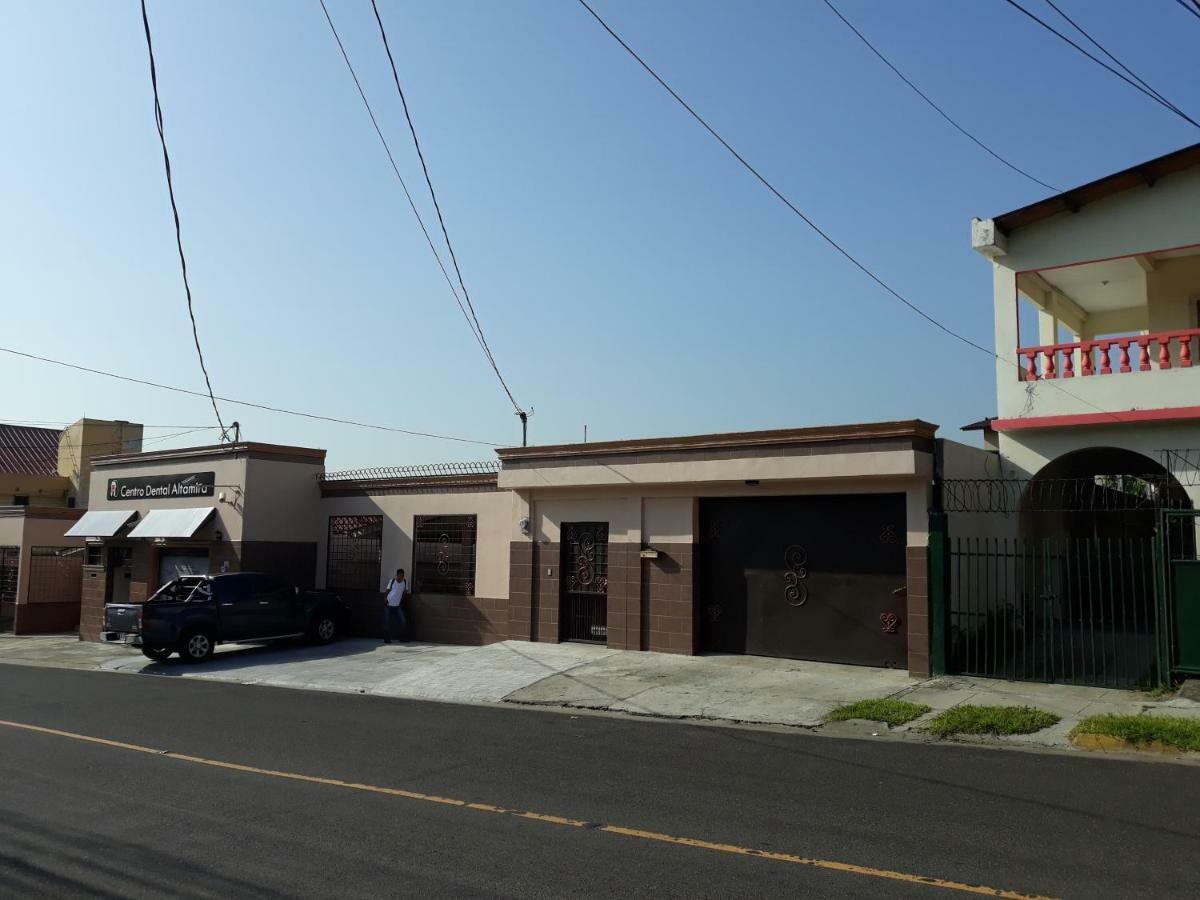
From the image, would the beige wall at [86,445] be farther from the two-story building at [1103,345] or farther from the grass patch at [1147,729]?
the grass patch at [1147,729]

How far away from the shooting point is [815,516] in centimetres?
1593

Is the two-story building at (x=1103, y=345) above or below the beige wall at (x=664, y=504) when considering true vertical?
above

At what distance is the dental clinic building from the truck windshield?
260 cm

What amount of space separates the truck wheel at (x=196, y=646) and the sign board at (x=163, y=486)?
504 cm

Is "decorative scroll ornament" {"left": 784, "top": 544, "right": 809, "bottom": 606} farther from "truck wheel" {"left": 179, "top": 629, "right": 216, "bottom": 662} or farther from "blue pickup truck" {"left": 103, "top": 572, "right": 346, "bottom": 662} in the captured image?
"truck wheel" {"left": 179, "top": 629, "right": 216, "bottom": 662}

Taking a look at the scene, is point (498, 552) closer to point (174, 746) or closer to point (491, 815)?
point (174, 746)

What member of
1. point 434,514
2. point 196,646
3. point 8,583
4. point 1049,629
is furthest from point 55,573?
point 1049,629

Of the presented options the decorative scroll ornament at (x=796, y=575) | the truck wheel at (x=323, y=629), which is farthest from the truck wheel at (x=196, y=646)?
the decorative scroll ornament at (x=796, y=575)

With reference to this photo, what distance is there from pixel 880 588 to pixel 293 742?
8.80 metres

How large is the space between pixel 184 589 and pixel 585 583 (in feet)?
26.6

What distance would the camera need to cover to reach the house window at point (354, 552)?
22297 mm

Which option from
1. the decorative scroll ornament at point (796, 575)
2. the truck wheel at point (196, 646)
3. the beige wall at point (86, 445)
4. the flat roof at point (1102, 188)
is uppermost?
the flat roof at point (1102, 188)

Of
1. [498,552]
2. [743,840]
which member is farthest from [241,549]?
[743,840]

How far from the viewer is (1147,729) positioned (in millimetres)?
9875
